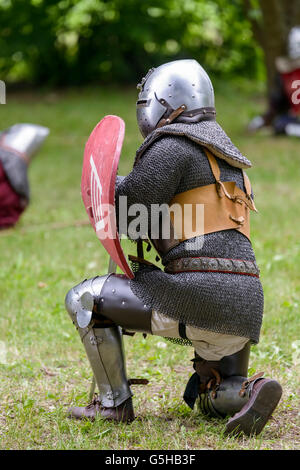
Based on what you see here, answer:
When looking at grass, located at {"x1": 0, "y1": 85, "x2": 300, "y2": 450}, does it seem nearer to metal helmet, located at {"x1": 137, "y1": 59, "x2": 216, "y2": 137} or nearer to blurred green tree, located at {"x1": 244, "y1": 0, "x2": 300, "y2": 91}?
metal helmet, located at {"x1": 137, "y1": 59, "x2": 216, "y2": 137}

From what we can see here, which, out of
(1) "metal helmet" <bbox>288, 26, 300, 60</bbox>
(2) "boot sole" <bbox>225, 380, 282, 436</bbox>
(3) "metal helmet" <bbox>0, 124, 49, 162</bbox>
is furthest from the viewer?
(1) "metal helmet" <bbox>288, 26, 300, 60</bbox>

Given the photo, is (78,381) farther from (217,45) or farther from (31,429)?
(217,45)

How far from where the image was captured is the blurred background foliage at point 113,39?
42.7 feet

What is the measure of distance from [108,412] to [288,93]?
7873 mm

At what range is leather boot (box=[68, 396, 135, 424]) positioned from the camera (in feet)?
9.39

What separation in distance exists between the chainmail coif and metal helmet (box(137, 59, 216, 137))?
0.31 ft

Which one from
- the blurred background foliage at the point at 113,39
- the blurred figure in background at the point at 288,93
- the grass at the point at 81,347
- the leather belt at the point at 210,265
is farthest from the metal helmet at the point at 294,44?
the leather belt at the point at 210,265

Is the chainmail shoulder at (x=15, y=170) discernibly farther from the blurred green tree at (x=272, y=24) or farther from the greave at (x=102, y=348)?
the blurred green tree at (x=272, y=24)

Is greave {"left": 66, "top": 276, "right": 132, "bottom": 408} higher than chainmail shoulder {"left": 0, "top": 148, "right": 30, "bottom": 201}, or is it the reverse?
chainmail shoulder {"left": 0, "top": 148, "right": 30, "bottom": 201}

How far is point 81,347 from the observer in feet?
12.5

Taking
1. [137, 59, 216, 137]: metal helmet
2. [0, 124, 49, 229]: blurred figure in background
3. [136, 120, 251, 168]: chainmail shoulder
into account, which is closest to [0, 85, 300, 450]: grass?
[0, 124, 49, 229]: blurred figure in background

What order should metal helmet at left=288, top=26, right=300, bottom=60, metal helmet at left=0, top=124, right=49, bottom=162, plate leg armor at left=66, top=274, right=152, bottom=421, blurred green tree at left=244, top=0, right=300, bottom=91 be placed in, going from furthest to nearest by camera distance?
blurred green tree at left=244, top=0, right=300, bottom=91
metal helmet at left=288, top=26, right=300, bottom=60
metal helmet at left=0, top=124, right=49, bottom=162
plate leg armor at left=66, top=274, right=152, bottom=421

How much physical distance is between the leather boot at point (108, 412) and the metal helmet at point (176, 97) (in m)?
1.09
